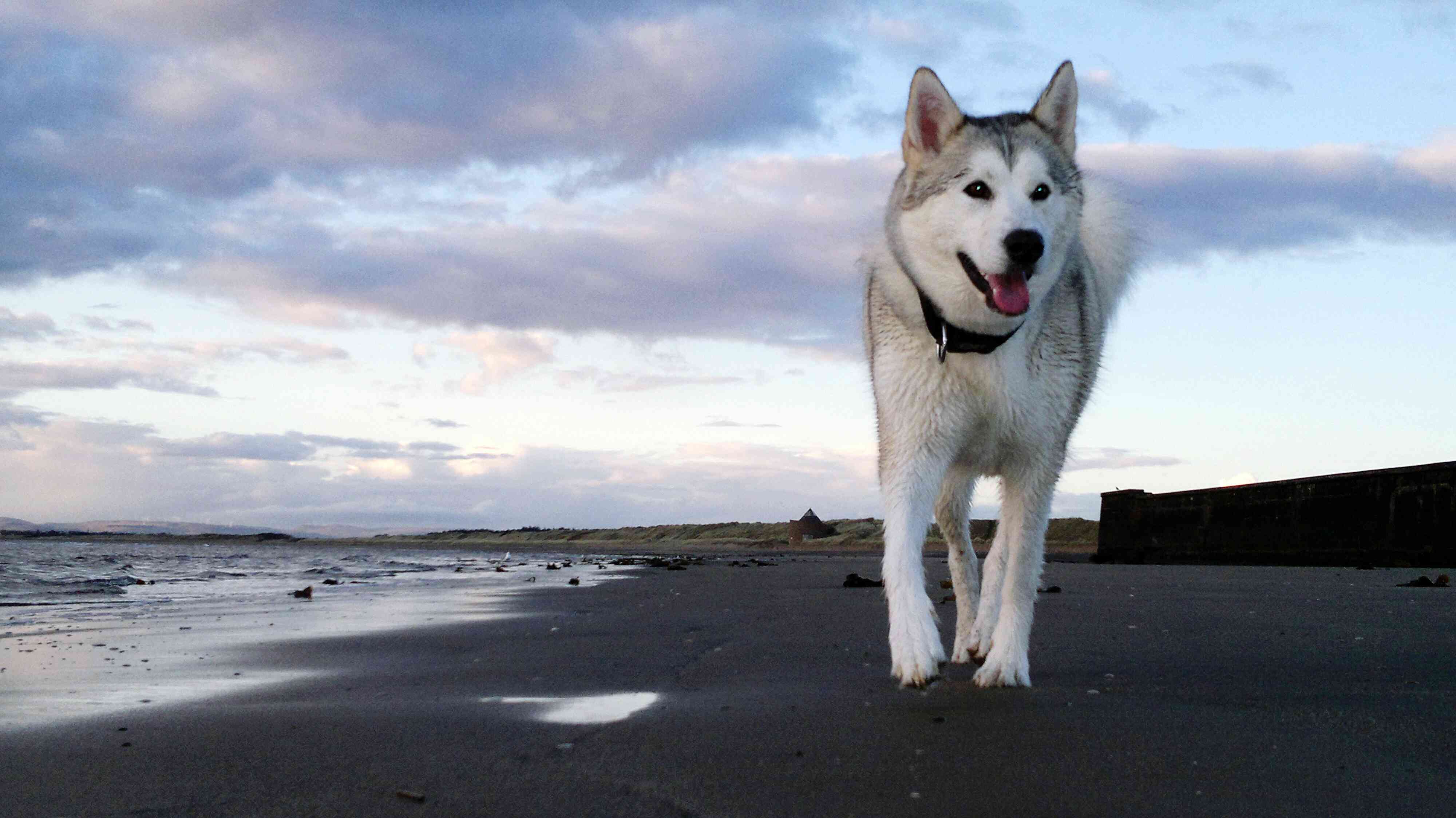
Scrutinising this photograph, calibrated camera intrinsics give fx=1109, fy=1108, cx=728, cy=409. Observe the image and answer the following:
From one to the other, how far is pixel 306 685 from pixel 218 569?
52.0 ft

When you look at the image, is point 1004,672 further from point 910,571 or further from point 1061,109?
point 1061,109

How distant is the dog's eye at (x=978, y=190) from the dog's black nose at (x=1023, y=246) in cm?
25

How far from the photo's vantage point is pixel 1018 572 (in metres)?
4.04

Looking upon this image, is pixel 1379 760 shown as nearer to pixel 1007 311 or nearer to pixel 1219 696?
pixel 1219 696

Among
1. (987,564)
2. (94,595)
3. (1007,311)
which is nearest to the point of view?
(1007,311)

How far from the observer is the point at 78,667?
4906 mm

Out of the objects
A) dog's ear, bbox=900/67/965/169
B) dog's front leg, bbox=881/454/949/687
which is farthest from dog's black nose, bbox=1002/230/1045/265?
dog's front leg, bbox=881/454/949/687

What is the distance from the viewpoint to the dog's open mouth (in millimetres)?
3682

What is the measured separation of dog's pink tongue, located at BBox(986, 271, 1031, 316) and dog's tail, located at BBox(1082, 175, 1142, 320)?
1.16 metres

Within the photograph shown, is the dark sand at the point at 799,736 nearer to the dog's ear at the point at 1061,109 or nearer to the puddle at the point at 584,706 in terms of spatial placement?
the puddle at the point at 584,706

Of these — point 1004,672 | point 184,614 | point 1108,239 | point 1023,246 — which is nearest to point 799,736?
point 1004,672

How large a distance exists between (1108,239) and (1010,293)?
149cm

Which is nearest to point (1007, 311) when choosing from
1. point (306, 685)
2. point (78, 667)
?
point (306, 685)

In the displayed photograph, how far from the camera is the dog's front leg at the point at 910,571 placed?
3.50 metres
